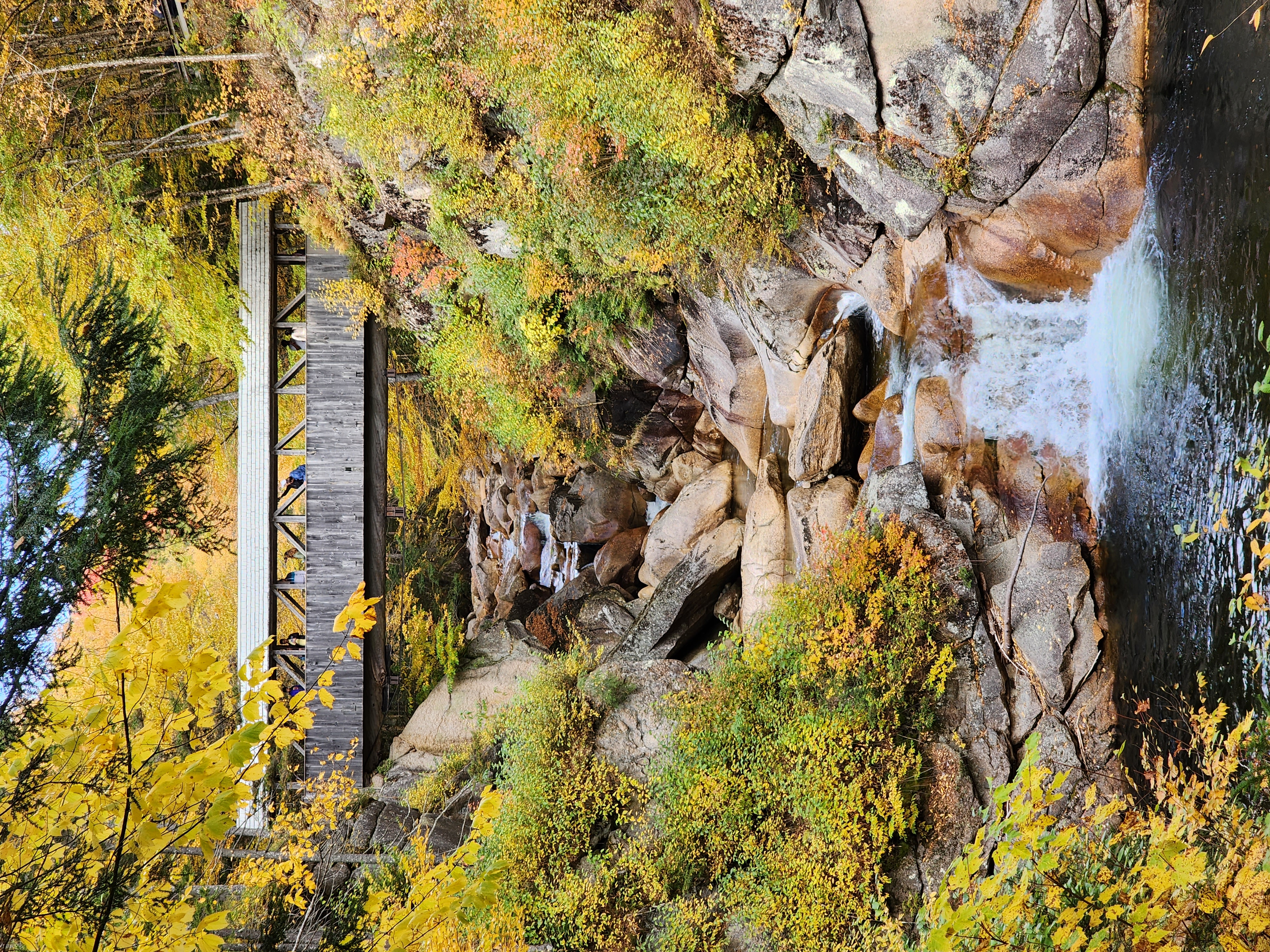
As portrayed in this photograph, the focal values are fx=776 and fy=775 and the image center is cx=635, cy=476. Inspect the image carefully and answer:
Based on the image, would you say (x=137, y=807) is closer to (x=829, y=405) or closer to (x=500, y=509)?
(x=829, y=405)

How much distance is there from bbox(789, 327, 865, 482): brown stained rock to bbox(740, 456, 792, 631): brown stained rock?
29.6 inches

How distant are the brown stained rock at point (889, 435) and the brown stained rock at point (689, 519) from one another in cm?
339

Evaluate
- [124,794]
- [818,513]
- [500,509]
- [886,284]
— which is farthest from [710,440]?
[124,794]

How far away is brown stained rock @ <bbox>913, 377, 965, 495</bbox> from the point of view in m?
8.42

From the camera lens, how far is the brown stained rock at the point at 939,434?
8.42 m

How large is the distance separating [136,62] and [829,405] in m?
9.74

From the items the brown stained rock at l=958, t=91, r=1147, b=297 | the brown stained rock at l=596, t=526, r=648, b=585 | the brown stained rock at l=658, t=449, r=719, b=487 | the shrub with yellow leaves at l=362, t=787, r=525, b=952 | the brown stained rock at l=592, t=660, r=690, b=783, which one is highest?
the brown stained rock at l=958, t=91, r=1147, b=297

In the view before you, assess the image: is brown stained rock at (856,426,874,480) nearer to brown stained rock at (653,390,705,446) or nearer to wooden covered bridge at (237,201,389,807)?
brown stained rock at (653,390,705,446)

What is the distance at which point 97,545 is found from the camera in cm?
544

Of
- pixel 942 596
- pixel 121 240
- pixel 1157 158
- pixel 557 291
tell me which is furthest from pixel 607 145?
pixel 121 240

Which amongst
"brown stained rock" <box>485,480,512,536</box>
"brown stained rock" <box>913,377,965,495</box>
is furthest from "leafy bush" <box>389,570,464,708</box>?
"brown stained rock" <box>913,377,965,495</box>

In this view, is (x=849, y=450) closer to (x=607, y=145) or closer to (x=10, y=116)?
(x=607, y=145)

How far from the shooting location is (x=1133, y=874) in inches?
Answer: 177

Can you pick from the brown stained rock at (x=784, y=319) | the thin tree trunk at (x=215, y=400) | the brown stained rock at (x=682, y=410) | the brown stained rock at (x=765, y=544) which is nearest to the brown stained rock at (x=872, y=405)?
the brown stained rock at (x=784, y=319)
